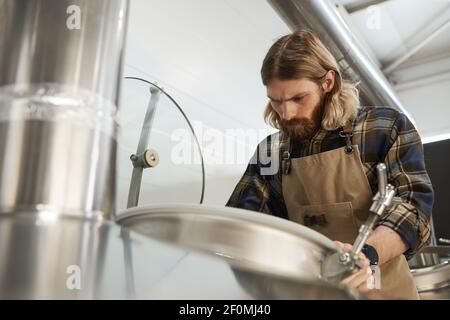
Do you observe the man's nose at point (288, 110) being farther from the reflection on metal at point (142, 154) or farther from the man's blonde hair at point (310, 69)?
the reflection on metal at point (142, 154)

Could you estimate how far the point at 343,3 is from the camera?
242cm

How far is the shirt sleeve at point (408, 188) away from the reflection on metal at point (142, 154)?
0.59m

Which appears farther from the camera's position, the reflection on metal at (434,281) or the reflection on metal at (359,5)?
the reflection on metal at (359,5)

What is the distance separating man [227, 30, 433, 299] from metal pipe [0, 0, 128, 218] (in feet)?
2.25

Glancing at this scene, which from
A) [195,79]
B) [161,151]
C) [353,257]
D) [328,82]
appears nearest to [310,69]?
[328,82]

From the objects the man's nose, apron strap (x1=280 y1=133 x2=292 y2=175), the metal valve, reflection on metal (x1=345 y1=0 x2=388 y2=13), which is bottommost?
the metal valve

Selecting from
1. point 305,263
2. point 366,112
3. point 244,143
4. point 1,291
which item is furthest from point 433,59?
point 1,291

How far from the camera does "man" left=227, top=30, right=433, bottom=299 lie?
3.66 ft

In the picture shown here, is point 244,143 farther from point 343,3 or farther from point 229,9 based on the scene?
point 343,3

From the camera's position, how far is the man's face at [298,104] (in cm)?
117

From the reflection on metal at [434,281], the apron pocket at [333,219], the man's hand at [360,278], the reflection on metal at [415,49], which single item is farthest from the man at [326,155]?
the reflection on metal at [415,49]

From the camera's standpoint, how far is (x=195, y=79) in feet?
5.44

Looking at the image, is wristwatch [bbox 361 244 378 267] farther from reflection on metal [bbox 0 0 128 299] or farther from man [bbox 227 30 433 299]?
reflection on metal [bbox 0 0 128 299]

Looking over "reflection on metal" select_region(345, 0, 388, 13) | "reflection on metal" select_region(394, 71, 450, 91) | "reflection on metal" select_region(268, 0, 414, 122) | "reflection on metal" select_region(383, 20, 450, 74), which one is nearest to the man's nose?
"reflection on metal" select_region(268, 0, 414, 122)
